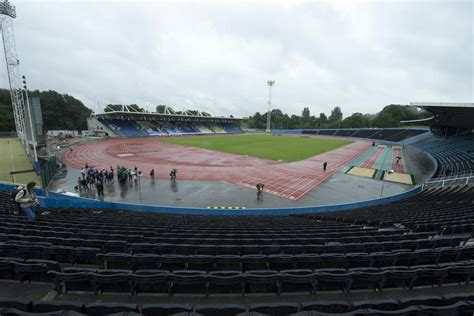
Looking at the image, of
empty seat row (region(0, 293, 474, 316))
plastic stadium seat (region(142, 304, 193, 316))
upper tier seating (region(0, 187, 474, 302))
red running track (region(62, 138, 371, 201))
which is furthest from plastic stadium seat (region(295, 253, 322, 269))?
red running track (region(62, 138, 371, 201))

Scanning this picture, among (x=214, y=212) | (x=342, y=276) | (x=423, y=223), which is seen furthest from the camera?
(x=214, y=212)

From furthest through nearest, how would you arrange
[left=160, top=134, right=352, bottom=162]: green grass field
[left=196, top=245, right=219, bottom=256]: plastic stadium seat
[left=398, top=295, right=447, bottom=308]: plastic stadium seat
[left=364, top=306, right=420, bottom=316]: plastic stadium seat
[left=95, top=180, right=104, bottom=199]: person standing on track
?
[left=160, top=134, right=352, bottom=162]: green grass field
[left=95, top=180, right=104, bottom=199]: person standing on track
[left=196, top=245, right=219, bottom=256]: plastic stadium seat
[left=398, top=295, right=447, bottom=308]: plastic stadium seat
[left=364, top=306, right=420, bottom=316]: plastic stadium seat

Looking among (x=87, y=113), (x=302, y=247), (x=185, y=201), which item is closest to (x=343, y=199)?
(x=185, y=201)

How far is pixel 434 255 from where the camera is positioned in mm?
5168

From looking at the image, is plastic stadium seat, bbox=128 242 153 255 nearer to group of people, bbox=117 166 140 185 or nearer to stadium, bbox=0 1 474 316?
stadium, bbox=0 1 474 316

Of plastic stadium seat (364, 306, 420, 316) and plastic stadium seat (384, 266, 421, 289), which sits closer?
plastic stadium seat (364, 306, 420, 316)

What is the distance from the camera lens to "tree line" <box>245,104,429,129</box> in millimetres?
102062

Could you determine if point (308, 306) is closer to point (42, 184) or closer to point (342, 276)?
point (342, 276)

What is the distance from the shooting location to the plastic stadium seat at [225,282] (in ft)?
12.8

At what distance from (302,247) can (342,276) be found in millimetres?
1750

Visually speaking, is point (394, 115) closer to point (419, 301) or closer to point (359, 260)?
point (359, 260)

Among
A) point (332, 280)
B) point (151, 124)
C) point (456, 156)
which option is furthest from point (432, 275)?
point (151, 124)

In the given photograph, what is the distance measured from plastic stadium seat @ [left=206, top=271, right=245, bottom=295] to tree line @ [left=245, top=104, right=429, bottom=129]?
94249mm

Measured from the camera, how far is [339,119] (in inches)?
5748
